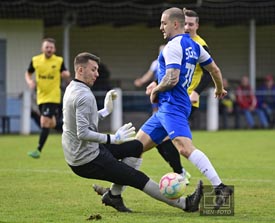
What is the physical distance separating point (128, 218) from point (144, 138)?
4.46ft

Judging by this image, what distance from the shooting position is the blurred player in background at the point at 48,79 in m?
16.7

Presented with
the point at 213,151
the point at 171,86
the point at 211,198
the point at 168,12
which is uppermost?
the point at 168,12

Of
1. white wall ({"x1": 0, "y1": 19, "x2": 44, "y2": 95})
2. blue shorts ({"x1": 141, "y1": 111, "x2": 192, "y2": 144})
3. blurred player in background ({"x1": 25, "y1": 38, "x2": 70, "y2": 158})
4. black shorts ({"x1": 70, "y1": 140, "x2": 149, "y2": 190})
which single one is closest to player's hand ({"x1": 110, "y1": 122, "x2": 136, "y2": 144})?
black shorts ({"x1": 70, "y1": 140, "x2": 149, "y2": 190})

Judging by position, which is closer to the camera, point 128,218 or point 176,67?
point 128,218

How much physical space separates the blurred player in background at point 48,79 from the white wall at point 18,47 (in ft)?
30.9

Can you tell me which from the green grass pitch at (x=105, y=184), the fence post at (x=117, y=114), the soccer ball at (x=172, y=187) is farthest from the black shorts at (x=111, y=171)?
the fence post at (x=117, y=114)

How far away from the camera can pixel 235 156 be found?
16.9m

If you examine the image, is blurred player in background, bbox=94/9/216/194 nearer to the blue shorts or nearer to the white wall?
the blue shorts

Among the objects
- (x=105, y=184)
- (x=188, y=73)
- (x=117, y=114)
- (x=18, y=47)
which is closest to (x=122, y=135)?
(x=188, y=73)

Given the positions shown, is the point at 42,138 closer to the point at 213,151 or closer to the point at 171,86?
the point at 213,151

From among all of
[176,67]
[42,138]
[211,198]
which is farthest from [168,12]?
[42,138]

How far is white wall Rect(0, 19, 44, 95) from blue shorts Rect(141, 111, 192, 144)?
17.6m

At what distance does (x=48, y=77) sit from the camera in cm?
1736

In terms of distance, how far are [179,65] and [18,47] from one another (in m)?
18.3
